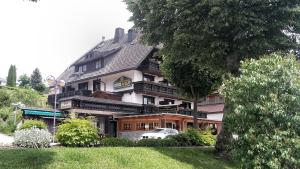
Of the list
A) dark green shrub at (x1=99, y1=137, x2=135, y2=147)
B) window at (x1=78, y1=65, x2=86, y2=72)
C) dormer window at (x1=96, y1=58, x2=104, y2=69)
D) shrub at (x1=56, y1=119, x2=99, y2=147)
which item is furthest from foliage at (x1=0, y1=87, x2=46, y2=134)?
shrub at (x1=56, y1=119, x2=99, y2=147)

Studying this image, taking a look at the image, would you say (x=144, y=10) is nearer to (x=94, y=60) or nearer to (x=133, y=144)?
(x=133, y=144)

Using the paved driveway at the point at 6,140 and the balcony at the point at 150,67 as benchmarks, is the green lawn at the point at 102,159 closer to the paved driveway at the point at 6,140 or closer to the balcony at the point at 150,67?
the paved driveway at the point at 6,140

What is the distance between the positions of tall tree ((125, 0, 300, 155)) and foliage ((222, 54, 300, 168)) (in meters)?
4.77

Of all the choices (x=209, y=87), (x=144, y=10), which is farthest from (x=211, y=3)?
(x=209, y=87)

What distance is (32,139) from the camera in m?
19.6

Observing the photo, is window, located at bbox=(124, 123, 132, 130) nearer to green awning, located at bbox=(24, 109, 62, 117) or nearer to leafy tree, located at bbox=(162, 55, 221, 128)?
green awning, located at bbox=(24, 109, 62, 117)

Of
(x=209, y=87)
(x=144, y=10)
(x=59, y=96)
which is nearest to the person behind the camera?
(x=144, y=10)

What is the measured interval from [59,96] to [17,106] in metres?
7.40

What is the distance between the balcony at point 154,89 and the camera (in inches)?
2019

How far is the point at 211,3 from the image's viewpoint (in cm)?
2145

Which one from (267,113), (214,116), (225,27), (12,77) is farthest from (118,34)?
(267,113)

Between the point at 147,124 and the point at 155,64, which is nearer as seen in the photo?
the point at 147,124

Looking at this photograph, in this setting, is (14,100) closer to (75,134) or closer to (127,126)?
(127,126)

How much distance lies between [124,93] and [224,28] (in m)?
31.9
